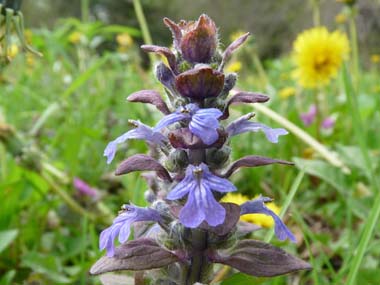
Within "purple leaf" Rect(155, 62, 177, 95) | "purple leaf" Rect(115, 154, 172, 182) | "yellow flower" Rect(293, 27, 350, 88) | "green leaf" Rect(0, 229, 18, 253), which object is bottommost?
"green leaf" Rect(0, 229, 18, 253)

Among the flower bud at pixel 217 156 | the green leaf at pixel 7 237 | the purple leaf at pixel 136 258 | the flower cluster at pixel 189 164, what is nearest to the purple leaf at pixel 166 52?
the flower cluster at pixel 189 164

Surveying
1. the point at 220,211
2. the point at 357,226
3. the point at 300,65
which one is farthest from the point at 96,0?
the point at 220,211

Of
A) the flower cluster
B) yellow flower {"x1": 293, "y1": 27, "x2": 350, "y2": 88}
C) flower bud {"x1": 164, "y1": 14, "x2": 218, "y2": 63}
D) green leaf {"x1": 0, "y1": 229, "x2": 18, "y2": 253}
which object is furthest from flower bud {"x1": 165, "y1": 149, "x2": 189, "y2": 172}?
yellow flower {"x1": 293, "y1": 27, "x2": 350, "y2": 88}

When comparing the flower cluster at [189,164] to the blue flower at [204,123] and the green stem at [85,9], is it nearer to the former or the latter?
the blue flower at [204,123]

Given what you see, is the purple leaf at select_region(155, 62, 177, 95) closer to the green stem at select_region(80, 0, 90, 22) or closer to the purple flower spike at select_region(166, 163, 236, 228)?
the purple flower spike at select_region(166, 163, 236, 228)

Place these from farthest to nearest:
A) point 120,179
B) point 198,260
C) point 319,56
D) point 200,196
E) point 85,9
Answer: point 85,9
point 319,56
point 120,179
point 198,260
point 200,196

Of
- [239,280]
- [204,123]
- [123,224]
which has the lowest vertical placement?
[239,280]

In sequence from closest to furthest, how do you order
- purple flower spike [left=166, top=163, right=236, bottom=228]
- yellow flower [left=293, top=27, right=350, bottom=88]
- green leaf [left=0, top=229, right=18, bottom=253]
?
purple flower spike [left=166, top=163, right=236, bottom=228]
green leaf [left=0, top=229, right=18, bottom=253]
yellow flower [left=293, top=27, right=350, bottom=88]

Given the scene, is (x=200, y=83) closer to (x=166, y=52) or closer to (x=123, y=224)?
(x=166, y=52)

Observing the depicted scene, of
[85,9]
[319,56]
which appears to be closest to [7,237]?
[319,56]
